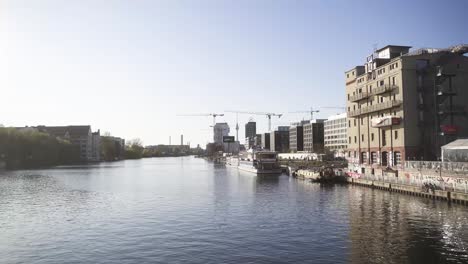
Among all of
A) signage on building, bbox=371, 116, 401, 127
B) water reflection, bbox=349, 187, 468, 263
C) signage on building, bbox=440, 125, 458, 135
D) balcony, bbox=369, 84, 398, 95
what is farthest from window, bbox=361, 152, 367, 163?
water reflection, bbox=349, 187, 468, 263

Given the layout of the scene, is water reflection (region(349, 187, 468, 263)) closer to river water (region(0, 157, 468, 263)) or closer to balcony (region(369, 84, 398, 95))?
river water (region(0, 157, 468, 263))

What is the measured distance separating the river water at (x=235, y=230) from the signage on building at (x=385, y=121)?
26370 millimetres

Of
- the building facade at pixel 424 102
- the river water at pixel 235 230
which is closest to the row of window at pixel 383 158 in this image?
the building facade at pixel 424 102

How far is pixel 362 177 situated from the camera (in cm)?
8306

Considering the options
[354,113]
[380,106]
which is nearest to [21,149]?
[354,113]

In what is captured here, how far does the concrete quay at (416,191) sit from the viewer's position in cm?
5360

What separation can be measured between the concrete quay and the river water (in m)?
1.57

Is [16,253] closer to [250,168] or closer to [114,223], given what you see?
[114,223]

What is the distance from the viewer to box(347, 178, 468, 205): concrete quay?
176 ft

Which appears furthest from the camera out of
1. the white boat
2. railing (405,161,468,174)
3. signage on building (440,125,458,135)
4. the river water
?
the white boat

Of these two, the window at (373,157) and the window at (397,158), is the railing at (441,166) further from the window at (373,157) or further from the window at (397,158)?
the window at (373,157)

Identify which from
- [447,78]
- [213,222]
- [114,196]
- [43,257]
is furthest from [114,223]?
[447,78]

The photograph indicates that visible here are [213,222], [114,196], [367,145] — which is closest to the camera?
[213,222]

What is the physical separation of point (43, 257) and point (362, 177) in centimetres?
6368
